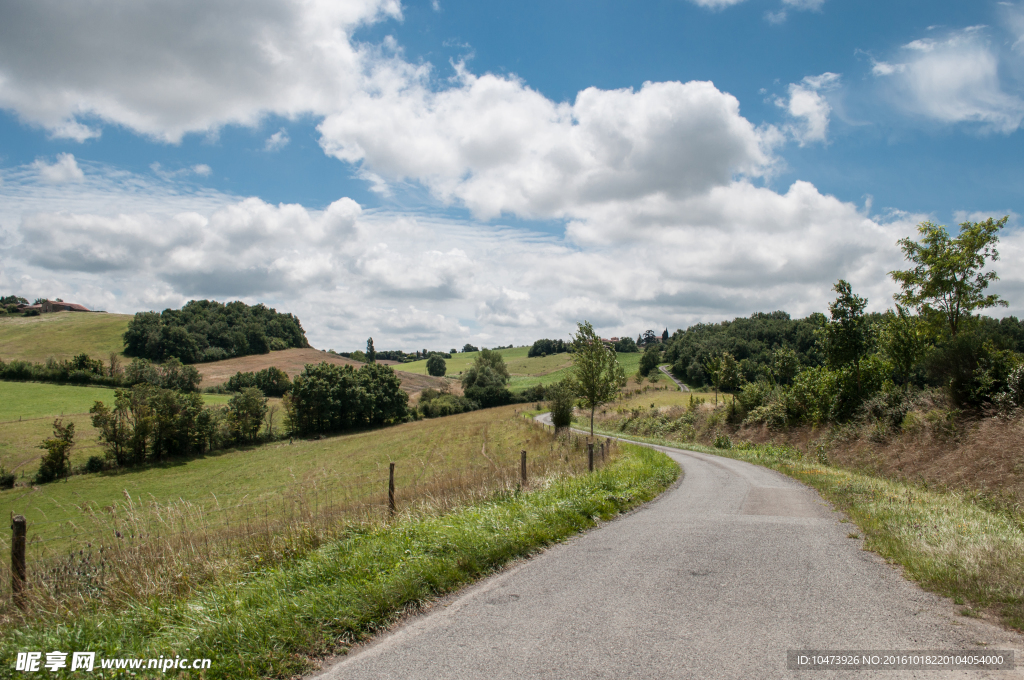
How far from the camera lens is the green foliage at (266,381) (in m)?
81.4

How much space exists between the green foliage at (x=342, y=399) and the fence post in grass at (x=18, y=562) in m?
65.6

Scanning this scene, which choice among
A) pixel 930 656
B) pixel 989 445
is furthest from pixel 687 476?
pixel 930 656

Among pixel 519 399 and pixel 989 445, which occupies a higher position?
pixel 989 445

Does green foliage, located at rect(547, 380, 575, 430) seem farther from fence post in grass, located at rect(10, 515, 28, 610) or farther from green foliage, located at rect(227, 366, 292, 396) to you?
green foliage, located at rect(227, 366, 292, 396)

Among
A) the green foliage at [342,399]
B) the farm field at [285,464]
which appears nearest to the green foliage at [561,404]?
the farm field at [285,464]

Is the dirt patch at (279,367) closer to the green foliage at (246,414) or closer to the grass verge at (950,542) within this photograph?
the green foliage at (246,414)

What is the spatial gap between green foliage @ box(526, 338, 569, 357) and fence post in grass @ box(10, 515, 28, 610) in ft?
485

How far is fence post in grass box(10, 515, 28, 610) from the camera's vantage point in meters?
5.18

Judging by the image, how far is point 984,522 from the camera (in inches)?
320

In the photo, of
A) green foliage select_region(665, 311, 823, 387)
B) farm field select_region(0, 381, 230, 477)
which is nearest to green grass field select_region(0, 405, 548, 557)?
farm field select_region(0, 381, 230, 477)

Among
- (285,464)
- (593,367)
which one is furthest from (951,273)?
(285,464)

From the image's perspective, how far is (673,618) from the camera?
467 cm

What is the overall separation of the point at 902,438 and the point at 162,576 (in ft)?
80.9

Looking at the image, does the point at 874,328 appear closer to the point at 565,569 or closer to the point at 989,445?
the point at 989,445
